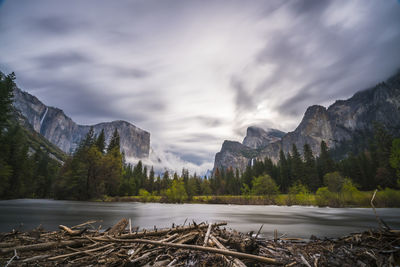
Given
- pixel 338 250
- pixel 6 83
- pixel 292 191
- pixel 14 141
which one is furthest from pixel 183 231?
pixel 292 191

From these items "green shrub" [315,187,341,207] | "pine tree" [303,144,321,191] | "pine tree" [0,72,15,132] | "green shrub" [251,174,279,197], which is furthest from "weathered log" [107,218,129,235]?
"pine tree" [303,144,321,191]

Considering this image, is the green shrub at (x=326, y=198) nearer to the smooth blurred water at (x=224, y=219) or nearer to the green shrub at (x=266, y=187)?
the smooth blurred water at (x=224, y=219)

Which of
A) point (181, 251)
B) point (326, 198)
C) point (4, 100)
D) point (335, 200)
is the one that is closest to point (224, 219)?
point (181, 251)

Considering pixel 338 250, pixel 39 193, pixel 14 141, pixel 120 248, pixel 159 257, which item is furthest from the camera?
pixel 39 193

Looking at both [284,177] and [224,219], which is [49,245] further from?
[284,177]

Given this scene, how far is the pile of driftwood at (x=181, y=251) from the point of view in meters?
4.43

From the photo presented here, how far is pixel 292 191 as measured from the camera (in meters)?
72.8

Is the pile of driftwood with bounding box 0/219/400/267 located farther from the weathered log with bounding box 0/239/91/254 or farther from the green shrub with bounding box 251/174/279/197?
the green shrub with bounding box 251/174/279/197

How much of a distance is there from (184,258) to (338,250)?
5616mm

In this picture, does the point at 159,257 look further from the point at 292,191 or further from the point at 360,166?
the point at 360,166

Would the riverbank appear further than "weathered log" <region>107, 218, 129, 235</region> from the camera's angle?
Yes

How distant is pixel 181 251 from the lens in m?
5.23

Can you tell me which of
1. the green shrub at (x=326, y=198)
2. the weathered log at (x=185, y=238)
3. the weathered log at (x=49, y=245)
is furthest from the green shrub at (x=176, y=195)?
the weathered log at (x=185, y=238)

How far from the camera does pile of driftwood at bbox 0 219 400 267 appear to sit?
4.43 metres
